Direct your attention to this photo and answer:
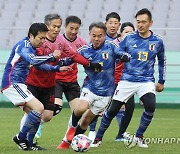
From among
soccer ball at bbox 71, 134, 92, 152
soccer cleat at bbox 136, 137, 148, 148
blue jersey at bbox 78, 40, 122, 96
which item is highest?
blue jersey at bbox 78, 40, 122, 96

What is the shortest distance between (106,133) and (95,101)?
305 cm

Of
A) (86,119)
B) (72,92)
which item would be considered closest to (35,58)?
(86,119)

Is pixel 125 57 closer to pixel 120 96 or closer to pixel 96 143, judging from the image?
pixel 120 96

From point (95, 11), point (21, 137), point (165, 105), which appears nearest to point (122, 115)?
point (21, 137)

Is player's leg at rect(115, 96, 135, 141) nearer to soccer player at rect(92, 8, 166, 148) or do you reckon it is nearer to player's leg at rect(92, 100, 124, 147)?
player's leg at rect(92, 100, 124, 147)

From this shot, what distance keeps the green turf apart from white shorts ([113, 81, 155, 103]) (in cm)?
80

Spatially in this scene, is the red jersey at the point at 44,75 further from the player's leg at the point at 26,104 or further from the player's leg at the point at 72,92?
the player's leg at the point at 72,92

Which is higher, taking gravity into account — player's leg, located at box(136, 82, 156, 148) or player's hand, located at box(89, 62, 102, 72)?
player's hand, located at box(89, 62, 102, 72)

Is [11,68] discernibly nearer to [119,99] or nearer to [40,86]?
[40,86]

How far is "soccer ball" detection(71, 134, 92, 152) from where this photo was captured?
34.7 ft

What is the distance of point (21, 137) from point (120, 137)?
8.36 ft

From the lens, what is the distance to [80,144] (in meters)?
10.6

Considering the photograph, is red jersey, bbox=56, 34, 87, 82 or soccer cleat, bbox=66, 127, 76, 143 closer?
soccer cleat, bbox=66, 127, 76, 143

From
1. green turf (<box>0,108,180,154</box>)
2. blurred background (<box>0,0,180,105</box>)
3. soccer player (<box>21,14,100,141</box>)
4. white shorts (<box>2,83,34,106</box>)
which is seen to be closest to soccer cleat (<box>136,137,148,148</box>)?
green turf (<box>0,108,180,154</box>)
